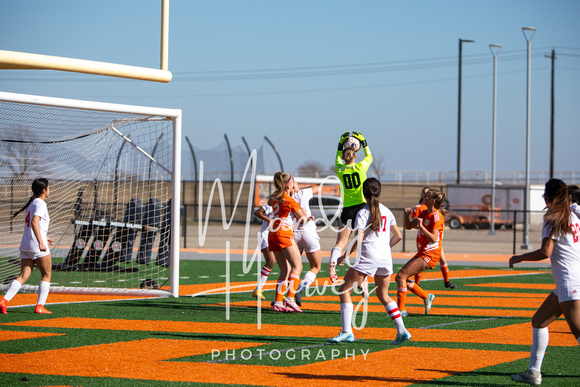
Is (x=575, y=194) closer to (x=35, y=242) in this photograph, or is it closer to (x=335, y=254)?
(x=335, y=254)

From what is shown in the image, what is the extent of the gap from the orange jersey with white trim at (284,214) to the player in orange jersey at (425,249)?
1.55 metres

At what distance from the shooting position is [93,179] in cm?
1628

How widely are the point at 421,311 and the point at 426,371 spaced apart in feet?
14.7

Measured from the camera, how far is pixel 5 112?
1130 cm

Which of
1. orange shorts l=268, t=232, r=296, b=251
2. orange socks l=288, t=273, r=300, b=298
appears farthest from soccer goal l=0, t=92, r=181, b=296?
orange shorts l=268, t=232, r=296, b=251

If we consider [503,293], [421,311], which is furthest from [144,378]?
[503,293]

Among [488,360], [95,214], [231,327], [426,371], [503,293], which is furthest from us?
[95,214]

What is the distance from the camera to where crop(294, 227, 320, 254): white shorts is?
10477mm

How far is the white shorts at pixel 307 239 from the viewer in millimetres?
10477

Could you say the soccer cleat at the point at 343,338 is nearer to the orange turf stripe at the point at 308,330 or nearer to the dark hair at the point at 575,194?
the orange turf stripe at the point at 308,330

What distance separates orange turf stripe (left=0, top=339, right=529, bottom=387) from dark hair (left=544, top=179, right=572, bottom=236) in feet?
5.19

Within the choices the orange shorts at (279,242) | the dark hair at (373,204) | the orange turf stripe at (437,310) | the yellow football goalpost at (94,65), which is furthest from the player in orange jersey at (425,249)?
the yellow football goalpost at (94,65)

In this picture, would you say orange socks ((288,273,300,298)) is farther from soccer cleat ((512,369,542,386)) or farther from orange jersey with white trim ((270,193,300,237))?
soccer cleat ((512,369,542,386))

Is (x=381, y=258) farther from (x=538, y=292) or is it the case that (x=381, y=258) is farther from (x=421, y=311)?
(x=538, y=292)
